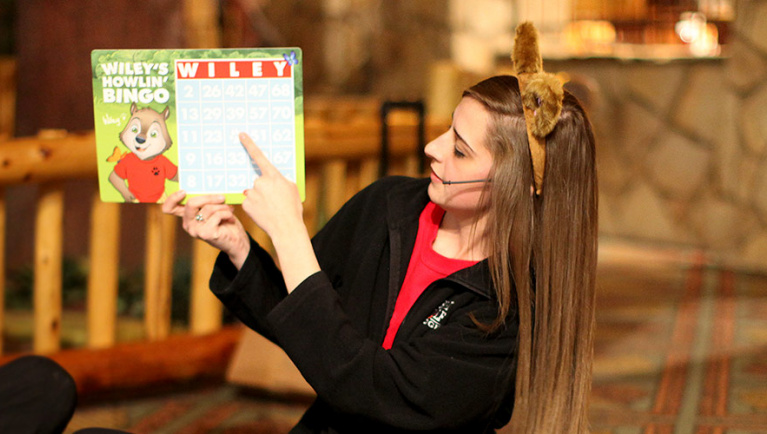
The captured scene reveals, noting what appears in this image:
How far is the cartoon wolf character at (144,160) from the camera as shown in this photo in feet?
4.55

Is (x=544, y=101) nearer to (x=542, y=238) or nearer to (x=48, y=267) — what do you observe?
(x=542, y=238)

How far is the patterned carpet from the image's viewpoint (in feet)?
9.52

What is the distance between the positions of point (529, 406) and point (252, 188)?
2.00 ft

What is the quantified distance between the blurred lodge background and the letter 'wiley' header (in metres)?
1.58

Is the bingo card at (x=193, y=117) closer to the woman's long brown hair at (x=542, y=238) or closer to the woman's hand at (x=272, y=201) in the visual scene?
the woman's hand at (x=272, y=201)

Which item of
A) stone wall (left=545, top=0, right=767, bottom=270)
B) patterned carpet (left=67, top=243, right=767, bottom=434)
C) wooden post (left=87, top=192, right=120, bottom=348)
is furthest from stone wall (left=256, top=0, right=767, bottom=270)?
wooden post (left=87, top=192, right=120, bottom=348)

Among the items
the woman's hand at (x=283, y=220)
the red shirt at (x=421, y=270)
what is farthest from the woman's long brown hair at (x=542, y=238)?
the woman's hand at (x=283, y=220)

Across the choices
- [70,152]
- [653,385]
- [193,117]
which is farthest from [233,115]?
[653,385]

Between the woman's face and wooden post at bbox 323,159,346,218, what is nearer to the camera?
the woman's face

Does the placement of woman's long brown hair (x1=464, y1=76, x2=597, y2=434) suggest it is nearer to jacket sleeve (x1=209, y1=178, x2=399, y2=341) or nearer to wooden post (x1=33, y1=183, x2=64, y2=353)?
jacket sleeve (x1=209, y1=178, x2=399, y2=341)

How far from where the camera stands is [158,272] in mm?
3234

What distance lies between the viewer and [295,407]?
10.1ft

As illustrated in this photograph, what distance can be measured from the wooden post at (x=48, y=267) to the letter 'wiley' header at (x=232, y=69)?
1.75m

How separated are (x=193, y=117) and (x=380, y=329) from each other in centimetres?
50
